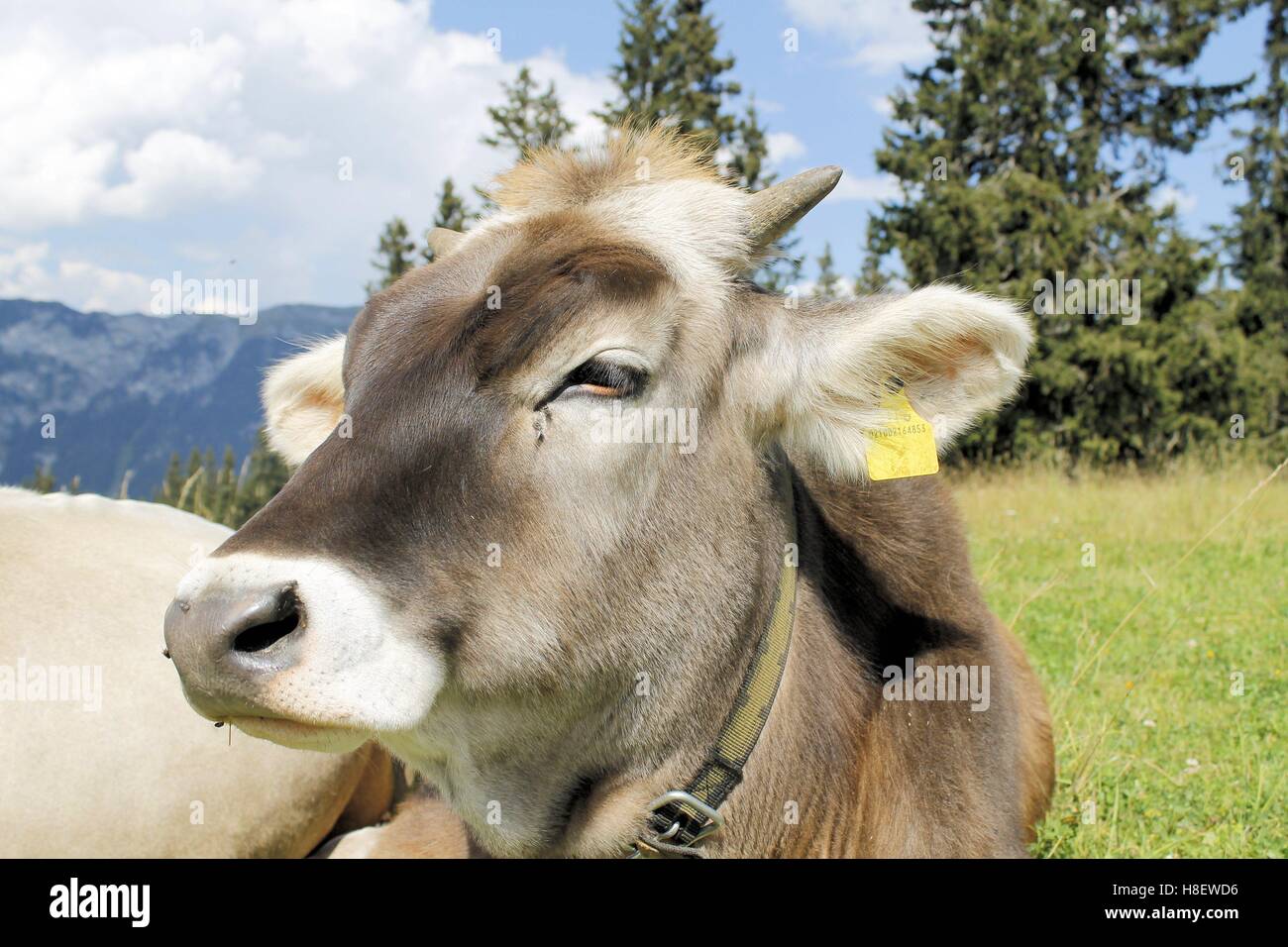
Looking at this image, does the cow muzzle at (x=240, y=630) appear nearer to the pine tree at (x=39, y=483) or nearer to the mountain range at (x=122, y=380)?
the pine tree at (x=39, y=483)

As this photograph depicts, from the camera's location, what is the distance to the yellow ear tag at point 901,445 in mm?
2732

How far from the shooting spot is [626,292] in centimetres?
238

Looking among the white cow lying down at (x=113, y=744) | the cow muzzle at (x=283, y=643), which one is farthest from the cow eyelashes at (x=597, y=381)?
the white cow lying down at (x=113, y=744)

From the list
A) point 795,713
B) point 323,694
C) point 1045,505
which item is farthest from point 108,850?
point 1045,505

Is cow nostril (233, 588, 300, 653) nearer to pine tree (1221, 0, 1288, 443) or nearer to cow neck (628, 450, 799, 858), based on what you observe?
cow neck (628, 450, 799, 858)

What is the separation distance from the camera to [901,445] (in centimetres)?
278

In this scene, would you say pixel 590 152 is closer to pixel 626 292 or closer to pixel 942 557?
pixel 626 292

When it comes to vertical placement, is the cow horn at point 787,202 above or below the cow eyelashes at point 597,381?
above

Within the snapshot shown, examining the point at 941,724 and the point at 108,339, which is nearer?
the point at 941,724

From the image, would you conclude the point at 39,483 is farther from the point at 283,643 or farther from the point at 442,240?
the point at 283,643

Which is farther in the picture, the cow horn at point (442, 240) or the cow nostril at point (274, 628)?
the cow horn at point (442, 240)

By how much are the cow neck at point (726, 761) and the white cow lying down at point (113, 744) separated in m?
1.42

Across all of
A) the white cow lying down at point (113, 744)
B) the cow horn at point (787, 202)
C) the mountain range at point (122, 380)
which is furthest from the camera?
the mountain range at point (122, 380)
